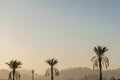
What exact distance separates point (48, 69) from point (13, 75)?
11.5m

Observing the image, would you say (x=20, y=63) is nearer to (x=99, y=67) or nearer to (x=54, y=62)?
(x=54, y=62)

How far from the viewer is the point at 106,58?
9475cm

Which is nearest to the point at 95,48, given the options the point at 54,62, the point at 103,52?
the point at 103,52

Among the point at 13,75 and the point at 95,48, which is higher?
the point at 95,48

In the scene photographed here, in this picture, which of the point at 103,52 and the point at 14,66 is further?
the point at 14,66

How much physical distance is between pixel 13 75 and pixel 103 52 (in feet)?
98.7

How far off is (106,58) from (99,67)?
324 centimetres

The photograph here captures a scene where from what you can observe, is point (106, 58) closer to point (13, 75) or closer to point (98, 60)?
point (98, 60)

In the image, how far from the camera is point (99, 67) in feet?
310

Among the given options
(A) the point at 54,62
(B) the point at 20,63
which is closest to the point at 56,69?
(A) the point at 54,62

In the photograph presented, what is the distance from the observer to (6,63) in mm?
105312

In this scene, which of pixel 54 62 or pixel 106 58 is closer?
pixel 106 58

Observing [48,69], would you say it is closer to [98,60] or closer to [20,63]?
[20,63]

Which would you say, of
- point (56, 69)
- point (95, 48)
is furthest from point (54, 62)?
point (95, 48)
